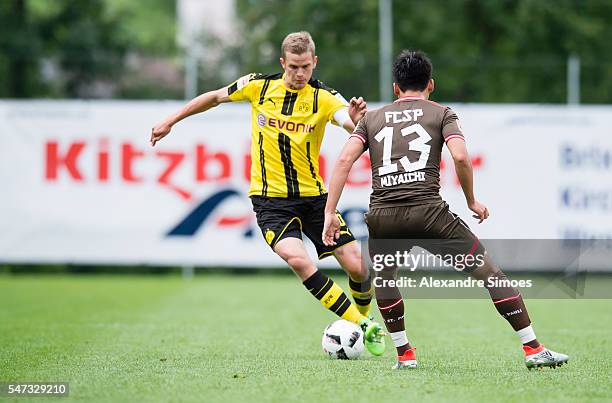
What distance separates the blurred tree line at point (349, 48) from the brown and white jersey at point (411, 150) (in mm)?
10689

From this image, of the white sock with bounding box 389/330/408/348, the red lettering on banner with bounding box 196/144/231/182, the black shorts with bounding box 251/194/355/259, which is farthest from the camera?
the red lettering on banner with bounding box 196/144/231/182

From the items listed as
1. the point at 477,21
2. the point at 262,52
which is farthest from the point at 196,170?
the point at 477,21

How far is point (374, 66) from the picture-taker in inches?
679

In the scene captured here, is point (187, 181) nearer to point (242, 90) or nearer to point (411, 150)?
point (242, 90)

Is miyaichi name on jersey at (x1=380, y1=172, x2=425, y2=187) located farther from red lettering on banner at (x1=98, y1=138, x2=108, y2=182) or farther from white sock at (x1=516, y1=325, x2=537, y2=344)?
red lettering on banner at (x1=98, y1=138, x2=108, y2=182)

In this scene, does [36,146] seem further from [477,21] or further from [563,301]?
[477,21]

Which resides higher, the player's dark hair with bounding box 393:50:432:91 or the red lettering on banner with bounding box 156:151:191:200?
the player's dark hair with bounding box 393:50:432:91

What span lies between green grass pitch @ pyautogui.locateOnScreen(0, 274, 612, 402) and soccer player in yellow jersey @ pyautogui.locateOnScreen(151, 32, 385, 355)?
85 centimetres

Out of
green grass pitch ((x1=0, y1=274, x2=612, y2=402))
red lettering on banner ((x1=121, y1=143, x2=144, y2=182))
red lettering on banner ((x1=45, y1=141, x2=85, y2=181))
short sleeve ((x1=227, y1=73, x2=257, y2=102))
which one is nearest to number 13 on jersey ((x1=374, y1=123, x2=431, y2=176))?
green grass pitch ((x1=0, y1=274, x2=612, y2=402))

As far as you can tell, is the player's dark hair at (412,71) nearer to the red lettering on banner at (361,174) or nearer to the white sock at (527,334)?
the white sock at (527,334)

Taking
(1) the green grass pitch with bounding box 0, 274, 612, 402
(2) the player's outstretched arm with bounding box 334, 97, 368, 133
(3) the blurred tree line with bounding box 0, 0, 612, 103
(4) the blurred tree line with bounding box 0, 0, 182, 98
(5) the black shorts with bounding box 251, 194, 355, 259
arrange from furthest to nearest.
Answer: (4) the blurred tree line with bounding box 0, 0, 182, 98
(3) the blurred tree line with bounding box 0, 0, 612, 103
(5) the black shorts with bounding box 251, 194, 355, 259
(2) the player's outstretched arm with bounding box 334, 97, 368, 133
(1) the green grass pitch with bounding box 0, 274, 612, 402

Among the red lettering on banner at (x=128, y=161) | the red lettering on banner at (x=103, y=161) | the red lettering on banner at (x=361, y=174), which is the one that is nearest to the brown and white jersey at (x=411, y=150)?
the red lettering on banner at (x=361, y=174)

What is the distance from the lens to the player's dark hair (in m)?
6.20

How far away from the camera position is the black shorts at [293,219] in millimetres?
7250
